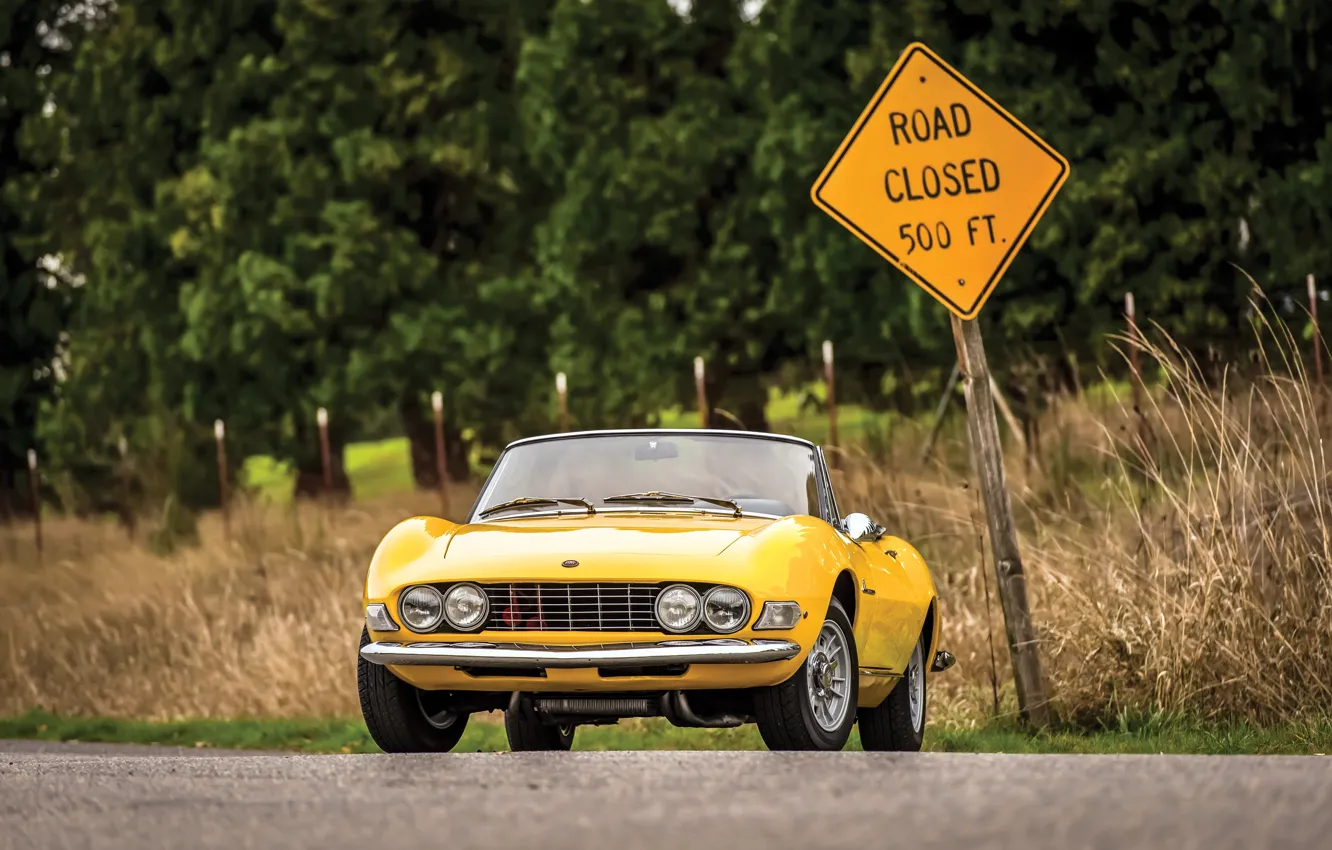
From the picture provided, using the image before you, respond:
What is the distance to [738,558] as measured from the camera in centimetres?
961

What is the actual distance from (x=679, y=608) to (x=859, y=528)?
4.67 ft

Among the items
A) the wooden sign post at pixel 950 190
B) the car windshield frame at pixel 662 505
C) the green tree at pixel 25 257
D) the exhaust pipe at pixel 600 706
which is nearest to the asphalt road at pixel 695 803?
the exhaust pipe at pixel 600 706

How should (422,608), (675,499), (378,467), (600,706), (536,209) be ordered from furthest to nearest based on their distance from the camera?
1. (378,467)
2. (536,209)
3. (675,499)
4. (422,608)
5. (600,706)

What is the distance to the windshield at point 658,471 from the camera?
11.0m

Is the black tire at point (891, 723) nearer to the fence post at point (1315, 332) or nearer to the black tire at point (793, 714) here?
the black tire at point (793, 714)

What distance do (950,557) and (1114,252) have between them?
11084 mm

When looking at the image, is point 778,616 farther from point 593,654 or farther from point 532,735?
point 532,735

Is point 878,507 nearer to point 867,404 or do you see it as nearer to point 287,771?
point 287,771

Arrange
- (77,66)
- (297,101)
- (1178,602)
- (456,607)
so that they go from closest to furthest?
(456,607)
(1178,602)
(297,101)
(77,66)

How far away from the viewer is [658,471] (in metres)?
11.1

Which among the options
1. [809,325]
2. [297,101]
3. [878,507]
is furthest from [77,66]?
[878,507]

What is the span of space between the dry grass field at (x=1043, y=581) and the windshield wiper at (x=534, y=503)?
10.5 feet

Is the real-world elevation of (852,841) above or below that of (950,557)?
above

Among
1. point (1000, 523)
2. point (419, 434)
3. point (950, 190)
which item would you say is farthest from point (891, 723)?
point (419, 434)
